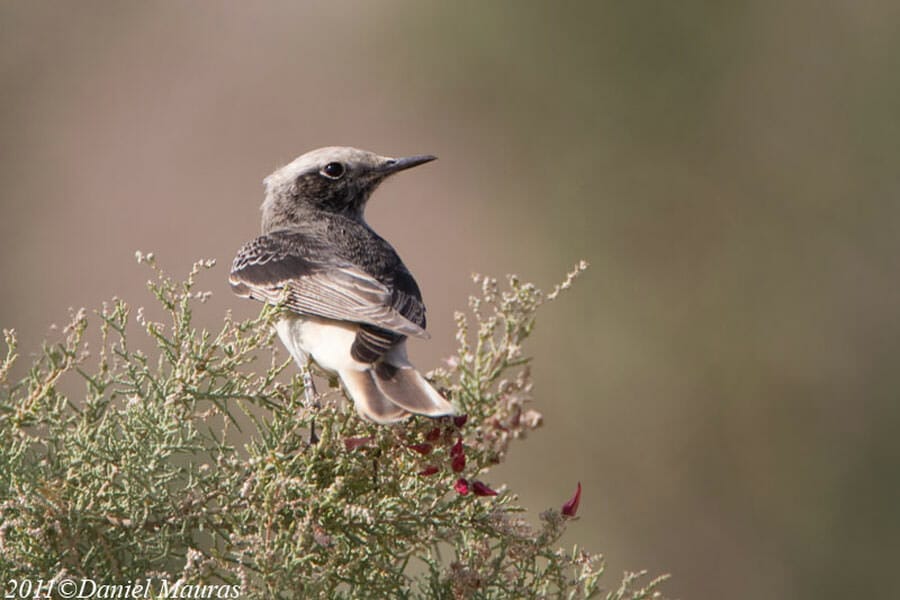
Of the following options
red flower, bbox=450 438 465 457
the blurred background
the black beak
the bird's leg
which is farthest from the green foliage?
the blurred background

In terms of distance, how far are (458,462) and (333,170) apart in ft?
8.20

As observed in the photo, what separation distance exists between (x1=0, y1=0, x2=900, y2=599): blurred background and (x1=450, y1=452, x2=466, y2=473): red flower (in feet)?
11.8

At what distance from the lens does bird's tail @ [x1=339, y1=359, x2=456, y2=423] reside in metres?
2.98

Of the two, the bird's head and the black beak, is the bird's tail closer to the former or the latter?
the black beak

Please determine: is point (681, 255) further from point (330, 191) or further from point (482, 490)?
point (482, 490)

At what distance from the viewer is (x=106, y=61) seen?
34.8 ft

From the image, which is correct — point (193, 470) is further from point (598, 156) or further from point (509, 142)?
point (509, 142)

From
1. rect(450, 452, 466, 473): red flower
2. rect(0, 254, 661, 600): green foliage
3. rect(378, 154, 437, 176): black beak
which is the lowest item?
rect(0, 254, 661, 600): green foliage

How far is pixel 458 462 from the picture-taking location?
2.76 m

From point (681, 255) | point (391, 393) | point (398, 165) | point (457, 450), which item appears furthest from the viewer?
point (681, 255)

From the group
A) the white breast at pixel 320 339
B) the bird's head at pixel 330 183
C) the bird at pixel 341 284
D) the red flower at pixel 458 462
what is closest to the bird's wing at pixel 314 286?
the bird at pixel 341 284

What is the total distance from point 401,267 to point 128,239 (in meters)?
5.87

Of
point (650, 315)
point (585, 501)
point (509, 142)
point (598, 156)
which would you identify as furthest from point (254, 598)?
point (509, 142)

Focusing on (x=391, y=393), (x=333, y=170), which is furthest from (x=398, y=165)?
(x=391, y=393)
